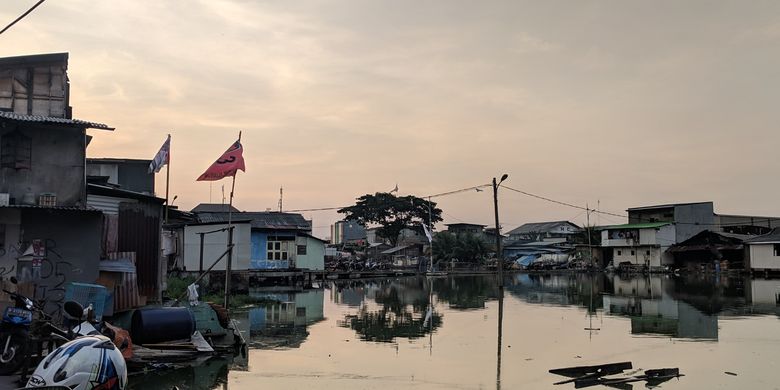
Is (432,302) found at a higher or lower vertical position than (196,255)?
lower

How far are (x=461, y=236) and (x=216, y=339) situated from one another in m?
58.6

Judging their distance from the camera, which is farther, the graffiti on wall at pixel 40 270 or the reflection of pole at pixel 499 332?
the graffiti on wall at pixel 40 270

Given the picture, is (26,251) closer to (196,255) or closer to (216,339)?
(216,339)

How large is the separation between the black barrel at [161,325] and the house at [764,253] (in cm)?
5184

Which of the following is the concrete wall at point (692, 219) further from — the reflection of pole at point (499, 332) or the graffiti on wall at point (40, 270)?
the graffiti on wall at point (40, 270)

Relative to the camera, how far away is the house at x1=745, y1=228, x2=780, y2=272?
169ft

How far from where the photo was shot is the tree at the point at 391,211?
71562mm

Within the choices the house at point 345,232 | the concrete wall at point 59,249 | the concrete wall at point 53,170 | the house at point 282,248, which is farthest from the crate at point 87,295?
the house at point 345,232

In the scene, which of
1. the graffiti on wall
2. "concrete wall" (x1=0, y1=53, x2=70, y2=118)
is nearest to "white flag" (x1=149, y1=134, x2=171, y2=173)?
"concrete wall" (x1=0, y1=53, x2=70, y2=118)

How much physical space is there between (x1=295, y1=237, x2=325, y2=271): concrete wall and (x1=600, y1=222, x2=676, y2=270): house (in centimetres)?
3281

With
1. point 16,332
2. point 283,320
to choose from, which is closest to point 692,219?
point 283,320

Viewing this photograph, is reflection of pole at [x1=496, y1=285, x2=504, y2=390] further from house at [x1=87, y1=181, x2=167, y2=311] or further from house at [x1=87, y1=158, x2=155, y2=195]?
house at [x1=87, y1=158, x2=155, y2=195]

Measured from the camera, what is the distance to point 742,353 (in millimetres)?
13844

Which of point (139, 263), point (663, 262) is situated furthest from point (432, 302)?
point (663, 262)
